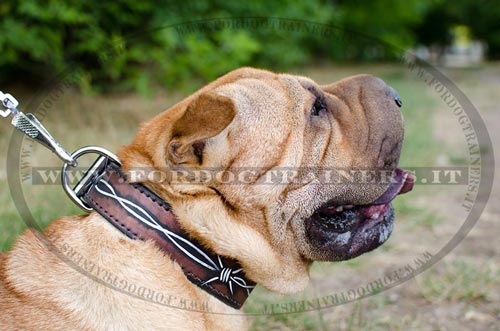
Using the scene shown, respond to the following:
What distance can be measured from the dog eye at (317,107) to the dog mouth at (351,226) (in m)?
0.45

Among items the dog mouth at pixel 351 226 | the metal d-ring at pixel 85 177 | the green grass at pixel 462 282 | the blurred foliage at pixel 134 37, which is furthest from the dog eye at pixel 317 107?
the blurred foliage at pixel 134 37

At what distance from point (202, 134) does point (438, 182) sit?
480cm

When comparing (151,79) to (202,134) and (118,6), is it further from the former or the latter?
(202,134)

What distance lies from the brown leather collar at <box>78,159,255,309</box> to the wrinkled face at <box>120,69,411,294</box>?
0.40 feet

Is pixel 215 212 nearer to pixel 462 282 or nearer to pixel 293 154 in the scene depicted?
pixel 293 154

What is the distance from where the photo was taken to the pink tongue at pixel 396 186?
2.87m

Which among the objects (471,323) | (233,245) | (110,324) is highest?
(233,245)

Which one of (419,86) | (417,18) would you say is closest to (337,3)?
(417,18)

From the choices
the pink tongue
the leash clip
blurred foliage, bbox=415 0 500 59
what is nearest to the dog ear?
the leash clip

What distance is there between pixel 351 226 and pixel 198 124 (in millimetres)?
1008

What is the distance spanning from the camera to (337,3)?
21016 millimetres

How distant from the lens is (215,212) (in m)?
2.41

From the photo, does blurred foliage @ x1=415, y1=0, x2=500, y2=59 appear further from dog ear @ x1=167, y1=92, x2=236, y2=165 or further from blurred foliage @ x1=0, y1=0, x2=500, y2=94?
dog ear @ x1=167, y1=92, x2=236, y2=165

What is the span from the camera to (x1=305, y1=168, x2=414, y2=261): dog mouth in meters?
2.64
